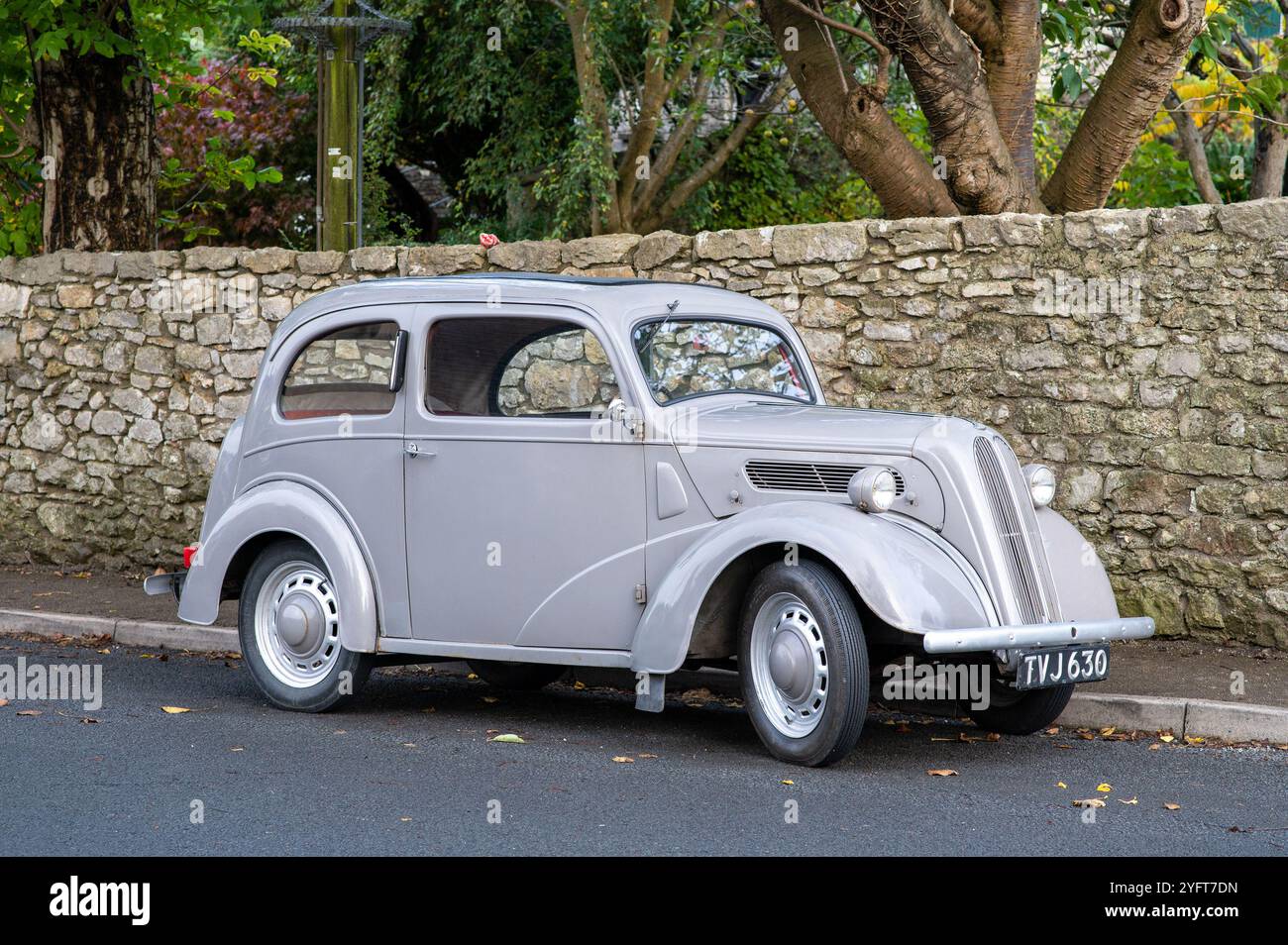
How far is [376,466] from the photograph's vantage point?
673cm

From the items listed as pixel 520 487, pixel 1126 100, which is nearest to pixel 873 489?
pixel 520 487

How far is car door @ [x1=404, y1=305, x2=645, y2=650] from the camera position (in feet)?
20.4

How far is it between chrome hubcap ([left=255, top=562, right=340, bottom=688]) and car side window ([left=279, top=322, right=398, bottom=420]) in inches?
29.8

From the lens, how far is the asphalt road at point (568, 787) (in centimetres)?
474

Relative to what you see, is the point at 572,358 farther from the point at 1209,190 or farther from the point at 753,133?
the point at 753,133

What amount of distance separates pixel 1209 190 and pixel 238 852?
1297cm

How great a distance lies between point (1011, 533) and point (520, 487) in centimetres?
204

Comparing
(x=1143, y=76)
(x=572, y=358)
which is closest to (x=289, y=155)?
(x=1143, y=76)

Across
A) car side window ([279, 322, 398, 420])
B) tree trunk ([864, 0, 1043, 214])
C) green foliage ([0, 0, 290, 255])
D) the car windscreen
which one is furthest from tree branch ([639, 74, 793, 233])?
the car windscreen

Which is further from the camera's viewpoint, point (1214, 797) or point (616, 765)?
point (616, 765)

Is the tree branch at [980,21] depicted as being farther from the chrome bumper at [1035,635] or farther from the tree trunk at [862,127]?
the chrome bumper at [1035,635]

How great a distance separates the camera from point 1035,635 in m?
5.53

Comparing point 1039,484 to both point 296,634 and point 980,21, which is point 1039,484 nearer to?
point 296,634

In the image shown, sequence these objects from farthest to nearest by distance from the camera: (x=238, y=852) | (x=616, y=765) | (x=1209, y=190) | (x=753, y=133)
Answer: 1. (x=753, y=133)
2. (x=1209, y=190)
3. (x=616, y=765)
4. (x=238, y=852)
